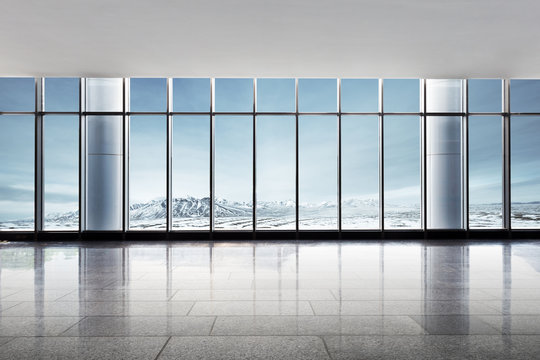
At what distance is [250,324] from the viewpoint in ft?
16.1

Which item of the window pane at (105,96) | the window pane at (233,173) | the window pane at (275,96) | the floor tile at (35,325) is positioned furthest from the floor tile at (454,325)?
the window pane at (105,96)

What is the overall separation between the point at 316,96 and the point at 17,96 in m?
11.8

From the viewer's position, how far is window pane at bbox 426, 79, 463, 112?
46.6 ft

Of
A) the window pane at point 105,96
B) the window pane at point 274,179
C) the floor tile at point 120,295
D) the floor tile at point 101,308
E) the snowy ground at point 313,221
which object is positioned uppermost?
the window pane at point 105,96

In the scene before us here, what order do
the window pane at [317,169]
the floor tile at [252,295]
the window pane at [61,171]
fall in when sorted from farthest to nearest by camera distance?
the window pane at [317,169] → the window pane at [61,171] → the floor tile at [252,295]

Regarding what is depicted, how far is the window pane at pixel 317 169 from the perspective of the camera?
14055mm

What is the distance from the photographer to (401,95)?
1448 cm

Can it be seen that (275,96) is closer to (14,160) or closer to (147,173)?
(147,173)

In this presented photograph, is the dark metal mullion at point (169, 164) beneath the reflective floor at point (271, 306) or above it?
above

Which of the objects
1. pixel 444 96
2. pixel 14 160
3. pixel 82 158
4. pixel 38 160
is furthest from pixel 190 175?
pixel 444 96

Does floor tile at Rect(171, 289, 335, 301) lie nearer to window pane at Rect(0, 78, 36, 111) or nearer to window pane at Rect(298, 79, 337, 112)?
window pane at Rect(298, 79, 337, 112)

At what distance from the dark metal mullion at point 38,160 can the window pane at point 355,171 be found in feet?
37.1

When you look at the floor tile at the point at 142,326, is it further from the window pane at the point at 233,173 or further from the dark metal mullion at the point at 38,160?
the dark metal mullion at the point at 38,160

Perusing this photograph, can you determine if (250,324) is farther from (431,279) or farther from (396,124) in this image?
(396,124)
